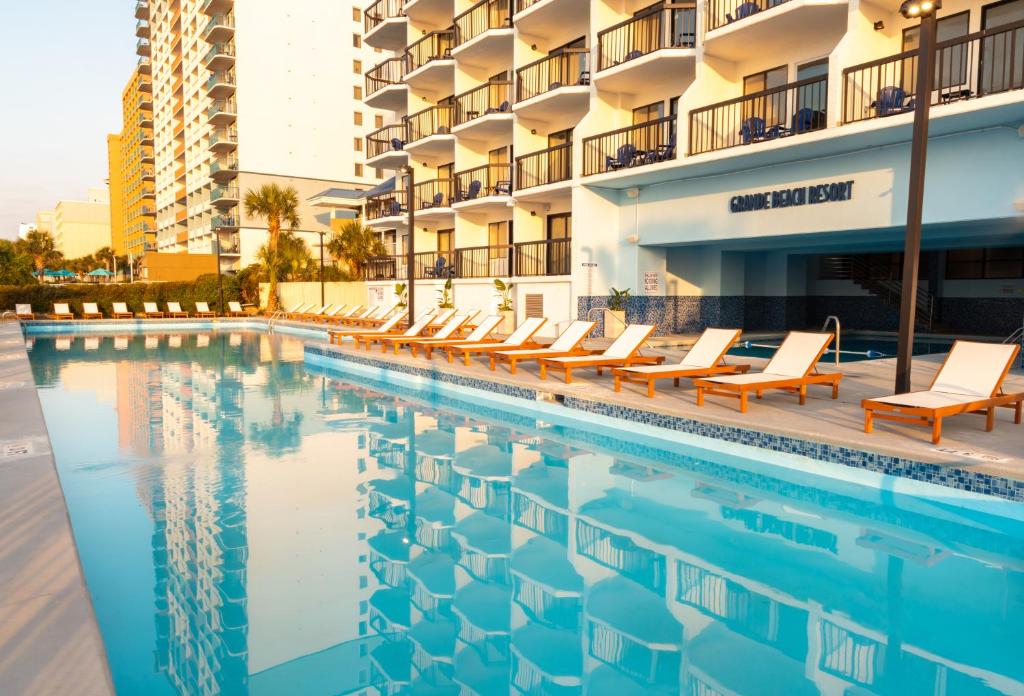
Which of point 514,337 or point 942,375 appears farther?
point 514,337

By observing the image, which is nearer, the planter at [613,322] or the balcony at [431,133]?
the planter at [613,322]

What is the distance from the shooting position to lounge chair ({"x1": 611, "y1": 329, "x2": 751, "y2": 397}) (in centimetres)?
908

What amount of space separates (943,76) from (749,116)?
12.6 ft

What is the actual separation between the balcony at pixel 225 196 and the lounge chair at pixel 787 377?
44.9 metres


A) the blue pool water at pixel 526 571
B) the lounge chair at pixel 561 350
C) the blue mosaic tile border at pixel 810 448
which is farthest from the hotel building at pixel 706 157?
the blue pool water at pixel 526 571

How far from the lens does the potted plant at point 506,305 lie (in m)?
20.7

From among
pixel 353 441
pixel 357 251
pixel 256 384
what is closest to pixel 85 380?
pixel 256 384

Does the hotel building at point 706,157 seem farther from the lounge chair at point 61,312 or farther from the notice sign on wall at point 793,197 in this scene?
the lounge chair at point 61,312

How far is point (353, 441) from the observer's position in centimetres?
848

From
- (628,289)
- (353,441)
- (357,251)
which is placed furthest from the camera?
(357,251)

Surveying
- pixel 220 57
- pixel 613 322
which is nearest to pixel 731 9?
pixel 613 322

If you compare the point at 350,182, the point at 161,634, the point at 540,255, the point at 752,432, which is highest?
the point at 350,182

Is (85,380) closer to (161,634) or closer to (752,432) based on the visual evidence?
(161,634)

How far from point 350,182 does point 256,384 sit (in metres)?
39.9
